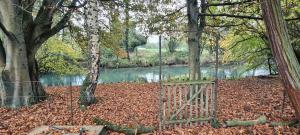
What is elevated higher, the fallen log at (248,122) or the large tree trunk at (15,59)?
the large tree trunk at (15,59)

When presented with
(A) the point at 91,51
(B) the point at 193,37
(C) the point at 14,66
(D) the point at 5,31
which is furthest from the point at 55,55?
(B) the point at 193,37

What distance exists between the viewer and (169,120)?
838 cm

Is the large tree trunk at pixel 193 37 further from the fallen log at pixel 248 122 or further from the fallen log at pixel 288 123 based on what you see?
the fallen log at pixel 288 123

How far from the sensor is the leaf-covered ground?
8125 millimetres

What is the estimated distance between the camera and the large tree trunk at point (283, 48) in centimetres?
675

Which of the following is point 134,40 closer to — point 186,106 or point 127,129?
point 186,106

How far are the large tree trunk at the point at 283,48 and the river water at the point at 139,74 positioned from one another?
17.8 metres

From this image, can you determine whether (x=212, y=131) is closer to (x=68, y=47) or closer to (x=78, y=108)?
(x=78, y=108)

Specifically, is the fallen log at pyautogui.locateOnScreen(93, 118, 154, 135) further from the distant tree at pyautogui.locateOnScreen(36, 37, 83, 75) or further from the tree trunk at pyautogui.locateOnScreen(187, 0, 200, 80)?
the distant tree at pyautogui.locateOnScreen(36, 37, 83, 75)

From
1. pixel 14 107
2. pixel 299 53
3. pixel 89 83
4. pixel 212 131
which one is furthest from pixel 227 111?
pixel 14 107

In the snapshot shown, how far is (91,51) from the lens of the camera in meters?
11.1

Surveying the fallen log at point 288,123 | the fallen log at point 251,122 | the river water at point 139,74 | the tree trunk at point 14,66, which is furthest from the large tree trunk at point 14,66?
the river water at point 139,74

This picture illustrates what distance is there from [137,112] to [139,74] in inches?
975

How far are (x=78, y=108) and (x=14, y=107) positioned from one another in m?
2.57
